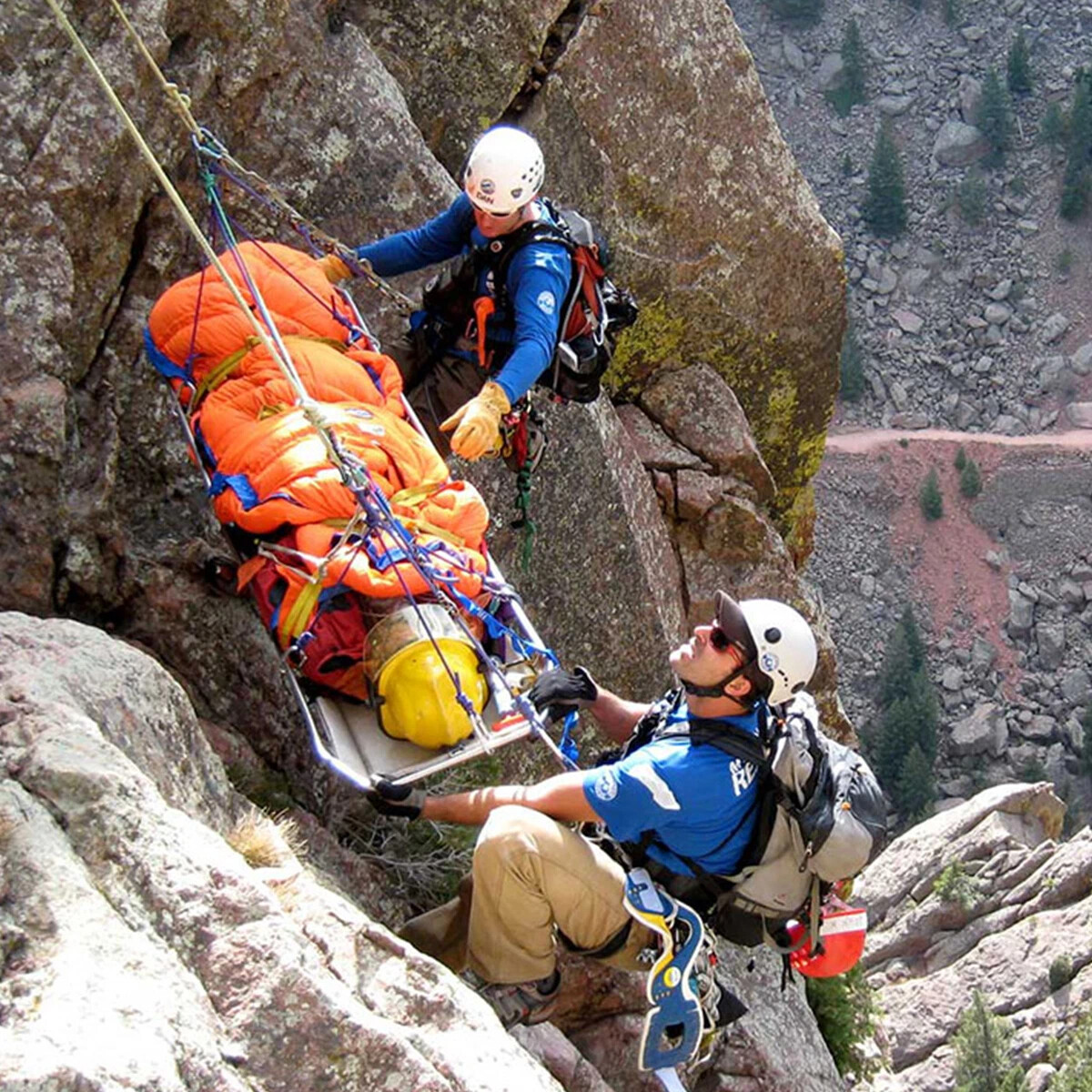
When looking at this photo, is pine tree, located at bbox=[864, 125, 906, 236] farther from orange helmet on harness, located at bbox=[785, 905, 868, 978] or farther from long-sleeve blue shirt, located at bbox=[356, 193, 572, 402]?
orange helmet on harness, located at bbox=[785, 905, 868, 978]

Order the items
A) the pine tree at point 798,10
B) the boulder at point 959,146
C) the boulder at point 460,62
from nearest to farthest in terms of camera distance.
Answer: the boulder at point 460,62 < the boulder at point 959,146 < the pine tree at point 798,10

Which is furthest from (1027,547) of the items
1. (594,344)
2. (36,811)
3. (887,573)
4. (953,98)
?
(36,811)

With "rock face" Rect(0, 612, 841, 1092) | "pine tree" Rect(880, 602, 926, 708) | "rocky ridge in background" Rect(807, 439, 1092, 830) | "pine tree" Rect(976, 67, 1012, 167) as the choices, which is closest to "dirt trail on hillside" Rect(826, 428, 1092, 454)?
"rocky ridge in background" Rect(807, 439, 1092, 830)

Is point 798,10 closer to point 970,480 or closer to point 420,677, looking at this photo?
point 970,480

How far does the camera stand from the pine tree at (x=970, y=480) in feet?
205

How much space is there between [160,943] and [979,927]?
2362cm

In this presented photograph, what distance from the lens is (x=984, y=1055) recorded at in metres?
20.7

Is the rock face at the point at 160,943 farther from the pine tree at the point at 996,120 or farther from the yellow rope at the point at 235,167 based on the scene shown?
the pine tree at the point at 996,120

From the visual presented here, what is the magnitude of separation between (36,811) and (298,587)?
2.03 m

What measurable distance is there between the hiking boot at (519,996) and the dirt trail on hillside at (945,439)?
5873cm

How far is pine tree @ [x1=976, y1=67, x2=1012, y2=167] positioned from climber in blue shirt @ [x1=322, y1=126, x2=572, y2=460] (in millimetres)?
72526

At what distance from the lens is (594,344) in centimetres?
830

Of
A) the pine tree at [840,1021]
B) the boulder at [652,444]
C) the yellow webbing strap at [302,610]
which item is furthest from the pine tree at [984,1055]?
the yellow webbing strap at [302,610]

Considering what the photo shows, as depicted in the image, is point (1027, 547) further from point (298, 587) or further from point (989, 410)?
point (298, 587)
